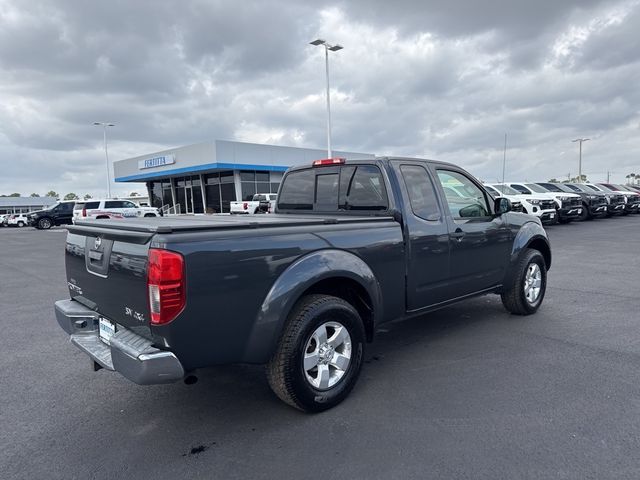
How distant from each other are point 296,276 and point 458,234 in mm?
2111

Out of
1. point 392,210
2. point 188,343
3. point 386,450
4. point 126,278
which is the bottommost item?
point 386,450

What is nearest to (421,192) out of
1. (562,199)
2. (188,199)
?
(562,199)

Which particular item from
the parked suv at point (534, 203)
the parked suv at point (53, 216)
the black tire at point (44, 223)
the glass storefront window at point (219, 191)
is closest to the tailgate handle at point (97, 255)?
the parked suv at point (534, 203)

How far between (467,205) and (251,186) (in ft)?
101

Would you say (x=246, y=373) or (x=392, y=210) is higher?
(x=392, y=210)

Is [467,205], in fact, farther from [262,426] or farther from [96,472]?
[96,472]

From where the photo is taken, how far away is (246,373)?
4.11 meters

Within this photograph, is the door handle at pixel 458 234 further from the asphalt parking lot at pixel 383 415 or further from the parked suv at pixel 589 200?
the parked suv at pixel 589 200

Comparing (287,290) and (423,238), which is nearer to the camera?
(287,290)

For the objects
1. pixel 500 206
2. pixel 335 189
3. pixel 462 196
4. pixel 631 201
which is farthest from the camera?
pixel 631 201

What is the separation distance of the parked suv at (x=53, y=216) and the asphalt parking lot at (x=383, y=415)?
28892mm

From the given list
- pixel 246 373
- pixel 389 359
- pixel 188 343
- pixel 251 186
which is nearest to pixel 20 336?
pixel 246 373

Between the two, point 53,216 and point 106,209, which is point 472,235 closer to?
point 106,209

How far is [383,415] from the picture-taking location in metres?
3.24
